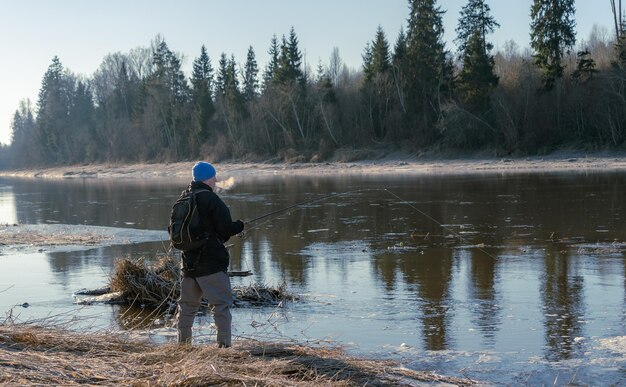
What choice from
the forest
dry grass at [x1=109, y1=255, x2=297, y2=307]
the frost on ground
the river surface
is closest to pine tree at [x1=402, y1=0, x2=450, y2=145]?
the forest

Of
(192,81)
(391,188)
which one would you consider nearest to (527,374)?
(391,188)

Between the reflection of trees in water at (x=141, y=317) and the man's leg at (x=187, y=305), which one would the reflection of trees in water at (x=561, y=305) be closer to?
the man's leg at (x=187, y=305)

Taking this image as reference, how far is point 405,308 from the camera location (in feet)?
27.8

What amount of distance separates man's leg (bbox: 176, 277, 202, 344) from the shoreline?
33.6 meters

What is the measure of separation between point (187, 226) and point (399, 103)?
53390 millimetres

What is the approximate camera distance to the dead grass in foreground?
3969 millimetres

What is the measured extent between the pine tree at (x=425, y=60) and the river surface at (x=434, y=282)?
33.1 m

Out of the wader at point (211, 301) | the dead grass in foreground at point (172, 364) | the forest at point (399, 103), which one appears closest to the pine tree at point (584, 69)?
the forest at point (399, 103)

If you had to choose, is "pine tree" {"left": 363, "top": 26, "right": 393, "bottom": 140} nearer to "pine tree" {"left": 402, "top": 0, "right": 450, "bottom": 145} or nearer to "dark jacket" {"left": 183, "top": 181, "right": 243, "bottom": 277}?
"pine tree" {"left": 402, "top": 0, "right": 450, "bottom": 145}

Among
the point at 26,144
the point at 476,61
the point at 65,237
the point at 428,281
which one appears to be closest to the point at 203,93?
the point at 476,61

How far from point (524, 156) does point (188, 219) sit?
42.0 metres

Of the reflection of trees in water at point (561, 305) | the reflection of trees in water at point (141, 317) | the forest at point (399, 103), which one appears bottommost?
the reflection of trees in water at point (561, 305)

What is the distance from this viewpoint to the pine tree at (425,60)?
5453 cm

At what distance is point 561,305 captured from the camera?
27.2ft
